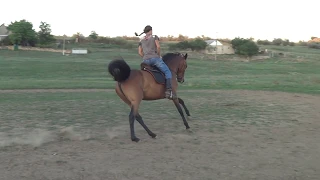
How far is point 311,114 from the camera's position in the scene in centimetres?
1249

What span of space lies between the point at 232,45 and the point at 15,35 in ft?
152

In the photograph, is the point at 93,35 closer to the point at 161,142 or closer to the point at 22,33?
the point at 22,33

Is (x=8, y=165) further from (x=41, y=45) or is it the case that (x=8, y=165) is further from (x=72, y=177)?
(x=41, y=45)

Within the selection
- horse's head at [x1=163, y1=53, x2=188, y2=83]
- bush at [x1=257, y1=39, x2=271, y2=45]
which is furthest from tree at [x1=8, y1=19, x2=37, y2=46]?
horse's head at [x1=163, y1=53, x2=188, y2=83]

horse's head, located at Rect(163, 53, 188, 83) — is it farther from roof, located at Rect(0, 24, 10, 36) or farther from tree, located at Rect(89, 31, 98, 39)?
tree, located at Rect(89, 31, 98, 39)

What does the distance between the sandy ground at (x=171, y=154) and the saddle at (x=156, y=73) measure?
1175mm

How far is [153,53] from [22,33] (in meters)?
76.2

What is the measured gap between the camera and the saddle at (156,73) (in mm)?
9398

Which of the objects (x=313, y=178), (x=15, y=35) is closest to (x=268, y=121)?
(x=313, y=178)

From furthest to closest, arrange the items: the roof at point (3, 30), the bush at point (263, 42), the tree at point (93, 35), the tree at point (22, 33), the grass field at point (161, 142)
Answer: the bush at point (263, 42) → the tree at point (93, 35) → the roof at point (3, 30) → the tree at point (22, 33) → the grass field at point (161, 142)

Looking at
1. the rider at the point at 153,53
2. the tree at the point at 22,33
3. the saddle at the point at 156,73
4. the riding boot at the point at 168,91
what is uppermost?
the tree at the point at 22,33

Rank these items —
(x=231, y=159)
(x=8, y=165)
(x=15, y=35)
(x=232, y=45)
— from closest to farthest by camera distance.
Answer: (x=8, y=165) → (x=231, y=159) → (x=15, y=35) → (x=232, y=45)

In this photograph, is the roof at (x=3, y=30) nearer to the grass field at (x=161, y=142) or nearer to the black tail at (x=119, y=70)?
the grass field at (x=161, y=142)

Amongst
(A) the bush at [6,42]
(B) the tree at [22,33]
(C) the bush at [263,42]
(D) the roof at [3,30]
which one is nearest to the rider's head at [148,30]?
(B) the tree at [22,33]
